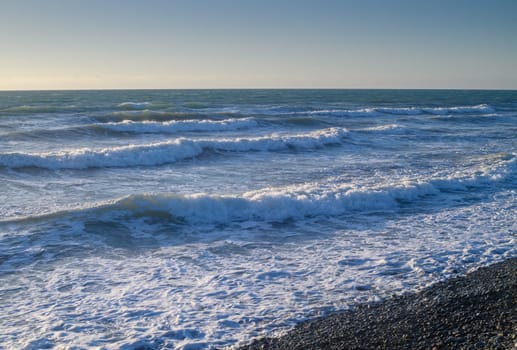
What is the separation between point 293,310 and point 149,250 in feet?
10.5

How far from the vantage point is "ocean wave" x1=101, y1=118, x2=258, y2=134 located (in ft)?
89.6

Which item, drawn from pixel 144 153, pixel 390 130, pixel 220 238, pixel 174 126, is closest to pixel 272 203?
pixel 220 238

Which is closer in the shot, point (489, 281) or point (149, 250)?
point (489, 281)

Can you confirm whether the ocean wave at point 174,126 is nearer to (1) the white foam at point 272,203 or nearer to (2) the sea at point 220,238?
(2) the sea at point 220,238

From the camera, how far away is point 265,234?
858cm

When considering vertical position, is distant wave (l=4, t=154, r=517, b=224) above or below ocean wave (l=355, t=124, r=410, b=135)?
below

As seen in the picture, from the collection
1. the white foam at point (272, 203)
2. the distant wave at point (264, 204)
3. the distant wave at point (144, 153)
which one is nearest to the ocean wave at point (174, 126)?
the distant wave at point (144, 153)

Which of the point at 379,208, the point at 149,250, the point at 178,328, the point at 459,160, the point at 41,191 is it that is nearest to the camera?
the point at 178,328

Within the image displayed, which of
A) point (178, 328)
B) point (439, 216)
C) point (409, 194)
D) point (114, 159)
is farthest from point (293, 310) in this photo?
point (114, 159)

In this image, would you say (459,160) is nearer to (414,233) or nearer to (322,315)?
(414,233)

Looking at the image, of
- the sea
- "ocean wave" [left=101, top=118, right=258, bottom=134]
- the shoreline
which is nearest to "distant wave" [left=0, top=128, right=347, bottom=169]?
the sea

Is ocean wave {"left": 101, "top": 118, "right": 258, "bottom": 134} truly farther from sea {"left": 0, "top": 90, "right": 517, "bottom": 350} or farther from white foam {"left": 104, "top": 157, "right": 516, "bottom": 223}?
white foam {"left": 104, "top": 157, "right": 516, "bottom": 223}

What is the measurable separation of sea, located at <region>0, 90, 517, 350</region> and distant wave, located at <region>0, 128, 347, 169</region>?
90 mm

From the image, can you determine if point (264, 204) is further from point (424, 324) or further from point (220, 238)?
point (424, 324)
